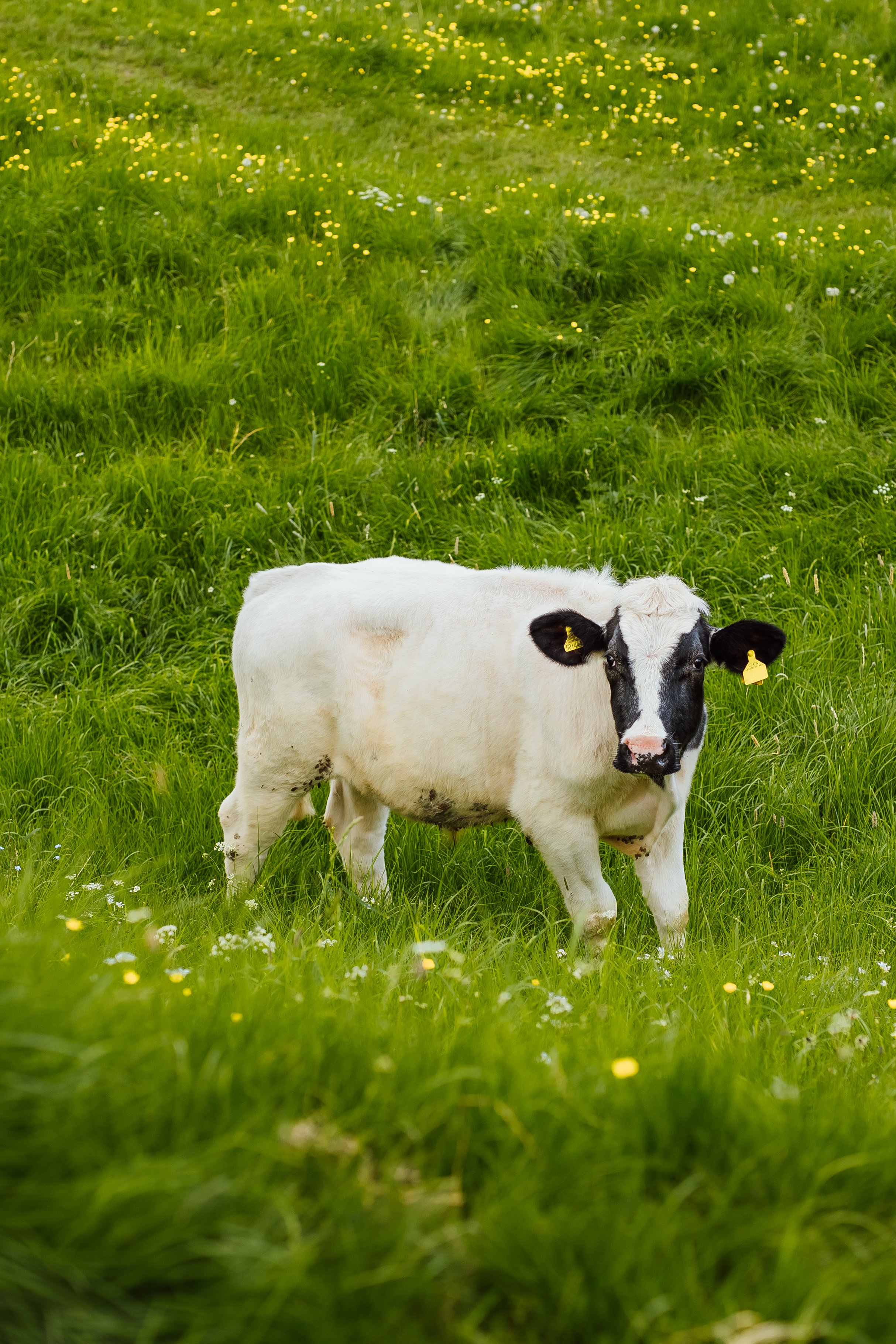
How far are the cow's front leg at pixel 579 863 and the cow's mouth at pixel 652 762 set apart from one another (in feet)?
2.22

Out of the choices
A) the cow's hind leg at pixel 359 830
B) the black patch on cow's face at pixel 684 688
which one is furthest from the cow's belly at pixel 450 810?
the black patch on cow's face at pixel 684 688

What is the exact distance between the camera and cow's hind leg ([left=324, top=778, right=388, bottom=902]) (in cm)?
594

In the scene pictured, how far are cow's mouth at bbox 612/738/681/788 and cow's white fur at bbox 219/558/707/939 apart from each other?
8 centimetres

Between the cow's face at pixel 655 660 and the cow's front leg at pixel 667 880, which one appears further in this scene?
the cow's front leg at pixel 667 880

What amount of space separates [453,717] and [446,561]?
10.4 feet

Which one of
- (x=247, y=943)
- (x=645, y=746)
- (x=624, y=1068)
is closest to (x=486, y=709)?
(x=645, y=746)

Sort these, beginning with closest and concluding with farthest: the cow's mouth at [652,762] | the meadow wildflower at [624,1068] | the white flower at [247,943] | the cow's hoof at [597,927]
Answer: the meadow wildflower at [624,1068]
the white flower at [247,943]
the cow's mouth at [652,762]
the cow's hoof at [597,927]

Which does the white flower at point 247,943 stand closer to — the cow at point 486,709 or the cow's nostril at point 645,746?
the cow at point 486,709

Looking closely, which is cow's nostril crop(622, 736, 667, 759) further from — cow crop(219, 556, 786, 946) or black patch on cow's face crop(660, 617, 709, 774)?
black patch on cow's face crop(660, 617, 709, 774)

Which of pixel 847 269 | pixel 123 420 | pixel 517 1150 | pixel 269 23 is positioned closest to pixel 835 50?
pixel 847 269

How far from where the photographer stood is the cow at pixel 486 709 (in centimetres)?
501

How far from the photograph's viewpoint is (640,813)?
16.9 feet

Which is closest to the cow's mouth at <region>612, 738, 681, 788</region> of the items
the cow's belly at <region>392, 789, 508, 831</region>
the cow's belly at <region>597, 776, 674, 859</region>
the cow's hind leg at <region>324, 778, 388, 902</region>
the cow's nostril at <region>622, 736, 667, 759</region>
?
the cow's nostril at <region>622, 736, 667, 759</region>

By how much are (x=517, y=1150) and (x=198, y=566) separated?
22.0 ft
